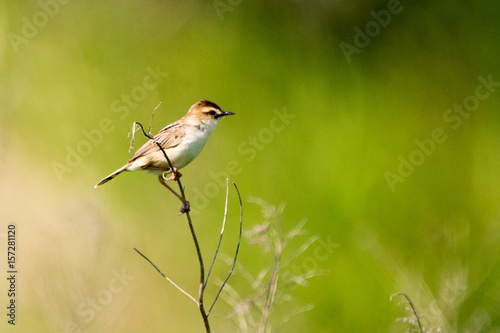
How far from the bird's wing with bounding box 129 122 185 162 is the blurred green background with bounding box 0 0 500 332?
98cm

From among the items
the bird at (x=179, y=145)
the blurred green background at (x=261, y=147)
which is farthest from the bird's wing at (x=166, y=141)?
the blurred green background at (x=261, y=147)

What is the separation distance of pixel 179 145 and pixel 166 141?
0.15 metres

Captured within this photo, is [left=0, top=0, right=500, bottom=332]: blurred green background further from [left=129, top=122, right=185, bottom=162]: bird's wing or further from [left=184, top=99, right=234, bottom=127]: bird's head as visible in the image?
[left=184, top=99, right=234, bottom=127]: bird's head

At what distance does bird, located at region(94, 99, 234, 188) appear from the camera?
3.38 metres

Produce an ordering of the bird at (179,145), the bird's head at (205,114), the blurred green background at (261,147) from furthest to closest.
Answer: the blurred green background at (261,147) < the bird's head at (205,114) < the bird at (179,145)

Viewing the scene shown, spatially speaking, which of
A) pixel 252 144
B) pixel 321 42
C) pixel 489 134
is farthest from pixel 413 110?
pixel 252 144

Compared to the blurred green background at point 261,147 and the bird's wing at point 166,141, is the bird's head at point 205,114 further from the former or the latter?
the blurred green background at point 261,147

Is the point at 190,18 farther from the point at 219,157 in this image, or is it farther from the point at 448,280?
the point at 448,280

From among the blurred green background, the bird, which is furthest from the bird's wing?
the blurred green background

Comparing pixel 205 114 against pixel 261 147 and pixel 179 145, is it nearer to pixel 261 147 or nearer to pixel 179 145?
pixel 179 145

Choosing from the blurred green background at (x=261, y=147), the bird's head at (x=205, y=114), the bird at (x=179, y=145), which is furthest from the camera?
the blurred green background at (x=261, y=147)

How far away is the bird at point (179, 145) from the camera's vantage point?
338 centimetres

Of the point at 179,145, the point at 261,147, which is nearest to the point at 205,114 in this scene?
the point at 179,145

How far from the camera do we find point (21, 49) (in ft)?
20.5
